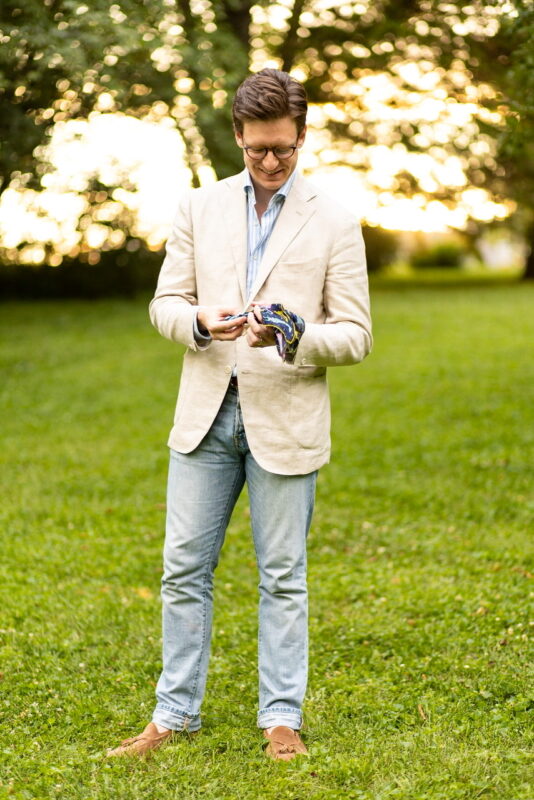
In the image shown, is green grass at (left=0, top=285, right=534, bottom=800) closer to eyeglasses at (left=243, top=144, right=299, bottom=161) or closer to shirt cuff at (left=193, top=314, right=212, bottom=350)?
shirt cuff at (left=193, top=314, right=212, bottom=350)

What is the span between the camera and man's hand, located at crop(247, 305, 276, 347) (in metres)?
3.01

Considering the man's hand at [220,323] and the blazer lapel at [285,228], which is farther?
the blazer lapel at [285,228]

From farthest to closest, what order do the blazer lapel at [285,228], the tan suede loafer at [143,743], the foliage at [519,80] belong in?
the foliage at [519,80], the tan suede loafer at [143,743], the blazer lapel at [285,228]

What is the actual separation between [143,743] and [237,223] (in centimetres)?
195

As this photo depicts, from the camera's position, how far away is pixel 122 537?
6348 mm

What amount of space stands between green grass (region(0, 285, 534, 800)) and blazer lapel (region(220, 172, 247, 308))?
70.4 inches

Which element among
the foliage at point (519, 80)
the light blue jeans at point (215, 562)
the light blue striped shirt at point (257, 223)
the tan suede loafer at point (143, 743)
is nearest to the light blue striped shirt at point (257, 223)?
the light blue striped shirt at point (257, 223)

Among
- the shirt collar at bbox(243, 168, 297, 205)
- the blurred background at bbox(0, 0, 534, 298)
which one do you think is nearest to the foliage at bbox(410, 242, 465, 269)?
the blurred background at bbox(0, 0, 534, 298)

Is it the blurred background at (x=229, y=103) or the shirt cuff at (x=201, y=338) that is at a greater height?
Result: the blurred background at (x=229, y=103)

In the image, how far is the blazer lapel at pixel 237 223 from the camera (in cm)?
328

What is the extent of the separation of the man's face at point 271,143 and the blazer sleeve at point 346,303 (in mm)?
287

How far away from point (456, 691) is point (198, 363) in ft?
6.14

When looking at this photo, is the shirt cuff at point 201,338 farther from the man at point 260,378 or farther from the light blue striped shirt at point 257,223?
the light blue striped shirt at point 257,223

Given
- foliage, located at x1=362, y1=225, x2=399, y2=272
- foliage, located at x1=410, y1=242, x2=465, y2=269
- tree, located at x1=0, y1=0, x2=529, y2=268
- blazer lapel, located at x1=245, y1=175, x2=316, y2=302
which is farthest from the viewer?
foliage, located at x1=410, y1=242, x2=465, y2=269
